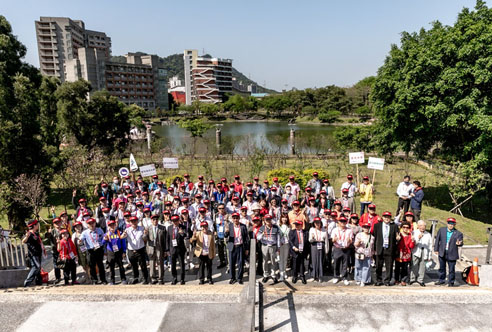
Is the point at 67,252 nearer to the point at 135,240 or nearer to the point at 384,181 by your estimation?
the point at 135,240

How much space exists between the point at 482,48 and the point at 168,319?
47.1ft

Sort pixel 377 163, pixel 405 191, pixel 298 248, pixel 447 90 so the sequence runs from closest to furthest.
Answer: pixel 298 248
pixel 405 191
pixel 377 163
pixel 447 90

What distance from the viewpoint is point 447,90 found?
13.9 m

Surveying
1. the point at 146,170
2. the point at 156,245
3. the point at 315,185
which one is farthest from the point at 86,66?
the point at 156,245

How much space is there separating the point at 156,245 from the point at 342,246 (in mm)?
4174

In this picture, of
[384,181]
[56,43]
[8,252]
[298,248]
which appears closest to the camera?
[298,248]

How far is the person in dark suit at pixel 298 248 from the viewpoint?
759 cm

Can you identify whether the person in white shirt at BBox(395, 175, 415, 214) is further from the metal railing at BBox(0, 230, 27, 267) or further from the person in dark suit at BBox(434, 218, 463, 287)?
the metal railing at BBox(0, 230, 27, 267)

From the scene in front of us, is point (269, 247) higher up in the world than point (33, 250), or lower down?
lower down

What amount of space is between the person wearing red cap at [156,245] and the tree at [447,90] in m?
11.7

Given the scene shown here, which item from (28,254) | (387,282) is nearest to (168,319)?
(28,254)

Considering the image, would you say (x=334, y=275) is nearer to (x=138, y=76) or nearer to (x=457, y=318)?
(x=457, y=318)

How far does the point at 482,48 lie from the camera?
12891 millimetres

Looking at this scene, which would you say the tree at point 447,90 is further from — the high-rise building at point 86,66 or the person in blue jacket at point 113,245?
the high-rise building at point 86,66
